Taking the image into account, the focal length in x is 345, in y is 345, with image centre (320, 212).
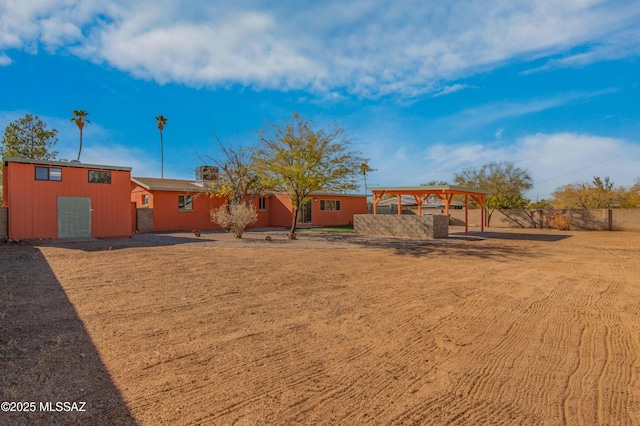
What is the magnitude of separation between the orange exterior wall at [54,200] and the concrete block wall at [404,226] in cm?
1265

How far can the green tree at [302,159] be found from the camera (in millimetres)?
15938

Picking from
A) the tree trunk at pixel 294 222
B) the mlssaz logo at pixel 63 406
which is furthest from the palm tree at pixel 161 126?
the mlssaz logo at pixel 63 406

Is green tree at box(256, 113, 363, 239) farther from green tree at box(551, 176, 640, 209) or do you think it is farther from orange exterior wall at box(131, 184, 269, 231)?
green tree at box(551, 176, 640, 209)

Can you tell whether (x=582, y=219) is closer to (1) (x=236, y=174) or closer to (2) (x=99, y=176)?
(1) (x=236, y=174)

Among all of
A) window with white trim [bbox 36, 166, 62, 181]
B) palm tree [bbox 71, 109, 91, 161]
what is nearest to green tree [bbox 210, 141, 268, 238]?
window with white trim [bbox 36, 166, 62, 181]

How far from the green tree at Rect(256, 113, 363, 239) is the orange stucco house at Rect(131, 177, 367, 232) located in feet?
8.86

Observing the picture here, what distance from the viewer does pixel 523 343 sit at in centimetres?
403

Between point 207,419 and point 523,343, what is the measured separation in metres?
3.54

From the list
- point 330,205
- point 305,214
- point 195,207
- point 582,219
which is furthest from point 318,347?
point 582,219

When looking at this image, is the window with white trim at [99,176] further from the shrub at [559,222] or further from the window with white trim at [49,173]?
the shrub at [559,222]

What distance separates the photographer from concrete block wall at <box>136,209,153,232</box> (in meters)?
20.2

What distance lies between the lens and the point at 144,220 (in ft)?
66.9

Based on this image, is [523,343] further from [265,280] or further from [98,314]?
[98,314]

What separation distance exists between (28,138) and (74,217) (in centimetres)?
1704
